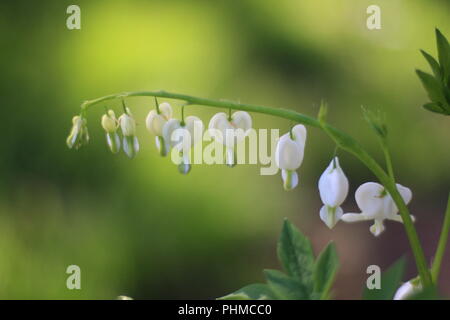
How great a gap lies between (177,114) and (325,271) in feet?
6.77

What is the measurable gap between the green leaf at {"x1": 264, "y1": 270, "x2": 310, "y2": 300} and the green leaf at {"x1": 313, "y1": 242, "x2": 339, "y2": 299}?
0.01 metres

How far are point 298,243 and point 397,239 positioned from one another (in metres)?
2.50

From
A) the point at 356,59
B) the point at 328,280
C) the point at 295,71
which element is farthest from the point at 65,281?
the point at 328,280

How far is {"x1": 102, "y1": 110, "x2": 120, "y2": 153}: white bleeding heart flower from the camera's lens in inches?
34.4

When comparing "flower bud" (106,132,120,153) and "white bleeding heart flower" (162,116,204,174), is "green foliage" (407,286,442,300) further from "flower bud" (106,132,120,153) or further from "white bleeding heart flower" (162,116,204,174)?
"flower bud" (106,132,120,153)

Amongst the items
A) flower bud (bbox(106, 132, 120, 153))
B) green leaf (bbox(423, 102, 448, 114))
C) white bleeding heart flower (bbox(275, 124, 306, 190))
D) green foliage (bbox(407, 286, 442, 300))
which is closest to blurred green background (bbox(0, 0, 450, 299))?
flower bud (bbox(106, 132, 120, 153))

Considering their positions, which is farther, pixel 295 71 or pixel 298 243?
pixel 295 71

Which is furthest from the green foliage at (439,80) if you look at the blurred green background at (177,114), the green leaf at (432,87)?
the blurred green background at (177,114)

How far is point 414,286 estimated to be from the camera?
27.4 inches

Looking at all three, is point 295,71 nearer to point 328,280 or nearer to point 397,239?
point 397,239

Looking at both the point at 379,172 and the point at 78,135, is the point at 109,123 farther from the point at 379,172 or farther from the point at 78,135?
the point at 379,172

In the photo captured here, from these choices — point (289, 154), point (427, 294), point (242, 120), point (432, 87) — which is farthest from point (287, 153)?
point (427, 294)

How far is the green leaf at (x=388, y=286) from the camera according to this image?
59cm

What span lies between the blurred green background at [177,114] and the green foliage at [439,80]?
6.27 ft
